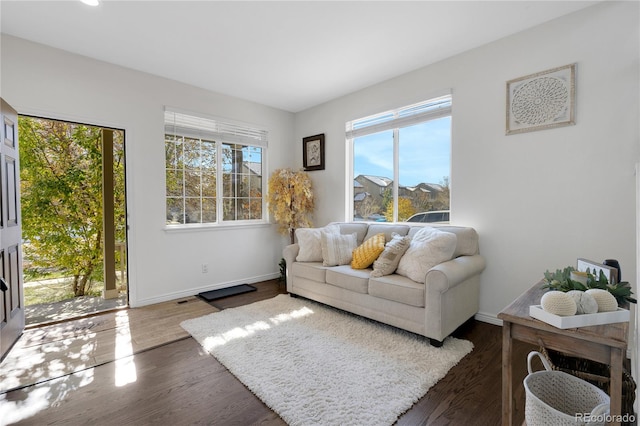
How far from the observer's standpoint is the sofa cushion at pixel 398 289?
2.43 m

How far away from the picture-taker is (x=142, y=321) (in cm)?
300

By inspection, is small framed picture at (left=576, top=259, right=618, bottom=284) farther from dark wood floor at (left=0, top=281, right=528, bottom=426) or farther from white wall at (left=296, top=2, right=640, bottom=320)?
white wall at (left=296, top=2, right=640, bottom=320)

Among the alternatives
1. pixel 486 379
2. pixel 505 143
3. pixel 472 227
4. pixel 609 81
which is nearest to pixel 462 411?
pixel 486 379

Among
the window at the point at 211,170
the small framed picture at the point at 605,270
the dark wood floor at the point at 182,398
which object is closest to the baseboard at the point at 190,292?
the window at the point at 211,170

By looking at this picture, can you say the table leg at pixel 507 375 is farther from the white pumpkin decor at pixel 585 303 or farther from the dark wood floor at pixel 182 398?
the dark wood floor at pixel 182 398

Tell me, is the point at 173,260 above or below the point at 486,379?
above

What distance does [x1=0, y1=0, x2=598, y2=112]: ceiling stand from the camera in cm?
231

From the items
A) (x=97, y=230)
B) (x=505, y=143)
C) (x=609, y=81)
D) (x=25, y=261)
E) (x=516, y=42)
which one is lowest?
(x=25, y=261)

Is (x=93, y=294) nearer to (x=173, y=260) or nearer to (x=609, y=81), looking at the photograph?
(x=173, y=260)

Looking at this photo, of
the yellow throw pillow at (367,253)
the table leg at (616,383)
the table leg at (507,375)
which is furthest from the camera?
the yellow throw pillow at (367,253)

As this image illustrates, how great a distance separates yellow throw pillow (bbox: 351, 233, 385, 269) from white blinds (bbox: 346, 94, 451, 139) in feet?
4.83

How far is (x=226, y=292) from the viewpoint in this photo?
12.8 feet

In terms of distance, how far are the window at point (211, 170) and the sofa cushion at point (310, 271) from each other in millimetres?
1363

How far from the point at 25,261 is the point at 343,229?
14.2 ft
